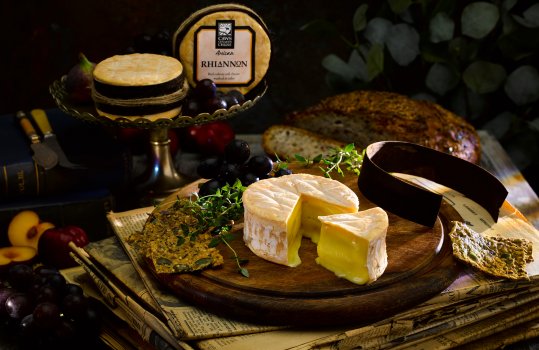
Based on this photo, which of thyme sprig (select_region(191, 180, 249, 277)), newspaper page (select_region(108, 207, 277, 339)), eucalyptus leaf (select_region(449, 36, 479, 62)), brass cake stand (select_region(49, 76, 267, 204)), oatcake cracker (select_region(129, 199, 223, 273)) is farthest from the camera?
eucalyptus leaf (select_region(449, 36, 479, 62))

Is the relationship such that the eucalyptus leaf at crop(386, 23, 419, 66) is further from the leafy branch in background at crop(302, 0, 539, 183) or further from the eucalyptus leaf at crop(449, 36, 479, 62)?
the eucalyptus leaf at crop(449, 36, 479, 62)

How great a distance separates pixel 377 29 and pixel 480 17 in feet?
1.25

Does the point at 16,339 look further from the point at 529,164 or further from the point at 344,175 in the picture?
the point at 529,164

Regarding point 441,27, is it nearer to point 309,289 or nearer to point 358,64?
point 358,64

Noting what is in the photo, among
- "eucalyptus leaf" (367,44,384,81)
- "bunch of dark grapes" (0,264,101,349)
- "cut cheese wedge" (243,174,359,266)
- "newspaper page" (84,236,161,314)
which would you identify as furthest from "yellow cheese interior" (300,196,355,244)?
"eucalyptus leaf" (367,44,384,81)

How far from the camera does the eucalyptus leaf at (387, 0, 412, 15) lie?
2678 mm

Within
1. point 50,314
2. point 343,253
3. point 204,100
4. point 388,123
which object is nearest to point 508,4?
point 388,123

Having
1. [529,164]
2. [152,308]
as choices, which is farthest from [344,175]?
→ [529,164]

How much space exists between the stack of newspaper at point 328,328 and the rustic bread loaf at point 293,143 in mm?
785

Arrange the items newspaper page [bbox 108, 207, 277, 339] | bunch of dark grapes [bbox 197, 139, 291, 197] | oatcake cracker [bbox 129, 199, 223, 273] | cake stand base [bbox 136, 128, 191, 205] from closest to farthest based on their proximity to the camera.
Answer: newspaper page [bbox 108, 207, 277, 339] < oatcake cracker [bbox 129, 199, 223, 273] < bunch of dark grapes [bbox 197, 139, 291, 197] < cake stand base [bbox 136, 128, 191, 205]

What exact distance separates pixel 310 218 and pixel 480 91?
55.6 inches

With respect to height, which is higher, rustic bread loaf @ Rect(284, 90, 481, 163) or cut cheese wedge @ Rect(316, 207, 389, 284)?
cut cheese wedge @ Rect(316, 207, 389, 284)

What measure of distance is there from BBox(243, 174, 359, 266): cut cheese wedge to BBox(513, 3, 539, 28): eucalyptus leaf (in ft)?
4.68

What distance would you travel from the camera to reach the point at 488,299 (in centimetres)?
154
